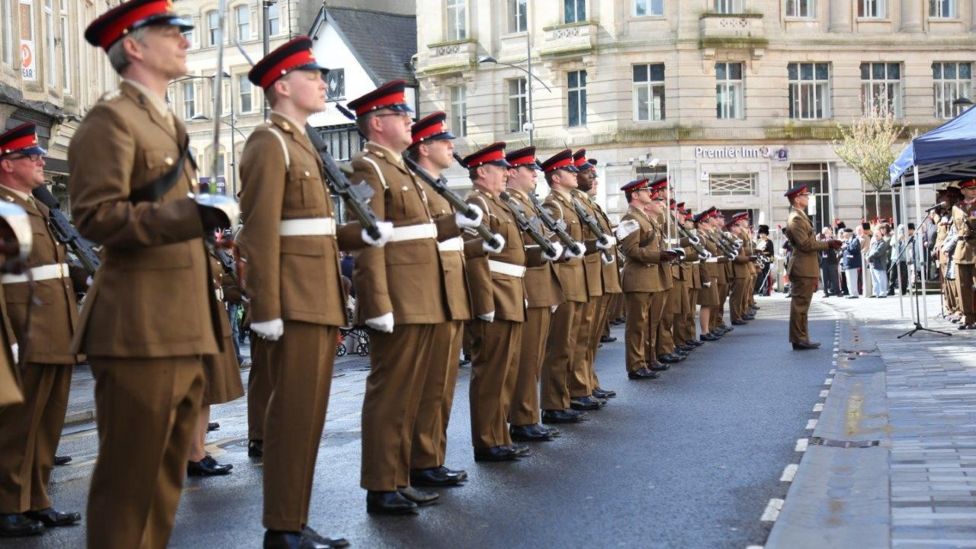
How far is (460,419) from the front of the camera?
11844 mm

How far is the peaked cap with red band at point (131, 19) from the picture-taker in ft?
17.7

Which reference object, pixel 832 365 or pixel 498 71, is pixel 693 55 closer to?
pixel 498 71

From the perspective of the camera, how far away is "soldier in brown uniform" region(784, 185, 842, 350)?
1838cm

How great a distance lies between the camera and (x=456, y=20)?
54500 mm

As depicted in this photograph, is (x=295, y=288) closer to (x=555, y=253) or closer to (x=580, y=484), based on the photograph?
(x=580, y=484)

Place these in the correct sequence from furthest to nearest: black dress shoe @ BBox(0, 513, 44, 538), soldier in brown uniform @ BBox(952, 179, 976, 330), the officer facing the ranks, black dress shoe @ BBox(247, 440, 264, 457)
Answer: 1. soldier in brown uniform @ BBox(952, 179, 976, 330)
2. black dress shoe @ BBox(247, 440, 264, 457)
3. black dress shoe @ BBox(0, 513, 44, 538)
4. the officer facing the ranks

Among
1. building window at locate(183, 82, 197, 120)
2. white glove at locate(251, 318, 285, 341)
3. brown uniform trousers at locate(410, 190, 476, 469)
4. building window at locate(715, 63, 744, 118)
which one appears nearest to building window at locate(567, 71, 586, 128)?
building window at locate(715, 63, 744, 118)

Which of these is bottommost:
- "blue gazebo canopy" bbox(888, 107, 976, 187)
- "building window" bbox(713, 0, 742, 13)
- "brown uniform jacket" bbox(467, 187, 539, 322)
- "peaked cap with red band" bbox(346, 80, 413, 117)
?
"brown uniform jacket" bbox(467, 187, 539, 322)

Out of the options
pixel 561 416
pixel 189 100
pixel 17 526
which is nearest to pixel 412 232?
pixel 17 526

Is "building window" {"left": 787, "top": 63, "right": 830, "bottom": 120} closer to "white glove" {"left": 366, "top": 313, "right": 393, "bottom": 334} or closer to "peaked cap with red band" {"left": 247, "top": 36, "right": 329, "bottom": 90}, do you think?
"white glove" {"left": 366, "top": 313, "right": 393, "bottom": 334}

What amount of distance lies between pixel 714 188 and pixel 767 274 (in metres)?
8.56

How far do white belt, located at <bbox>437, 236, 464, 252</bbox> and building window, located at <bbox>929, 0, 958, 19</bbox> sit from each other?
Answer: 45053mm

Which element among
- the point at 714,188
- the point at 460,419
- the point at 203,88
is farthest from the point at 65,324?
the point at 203,88

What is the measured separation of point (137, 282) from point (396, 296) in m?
2.52
